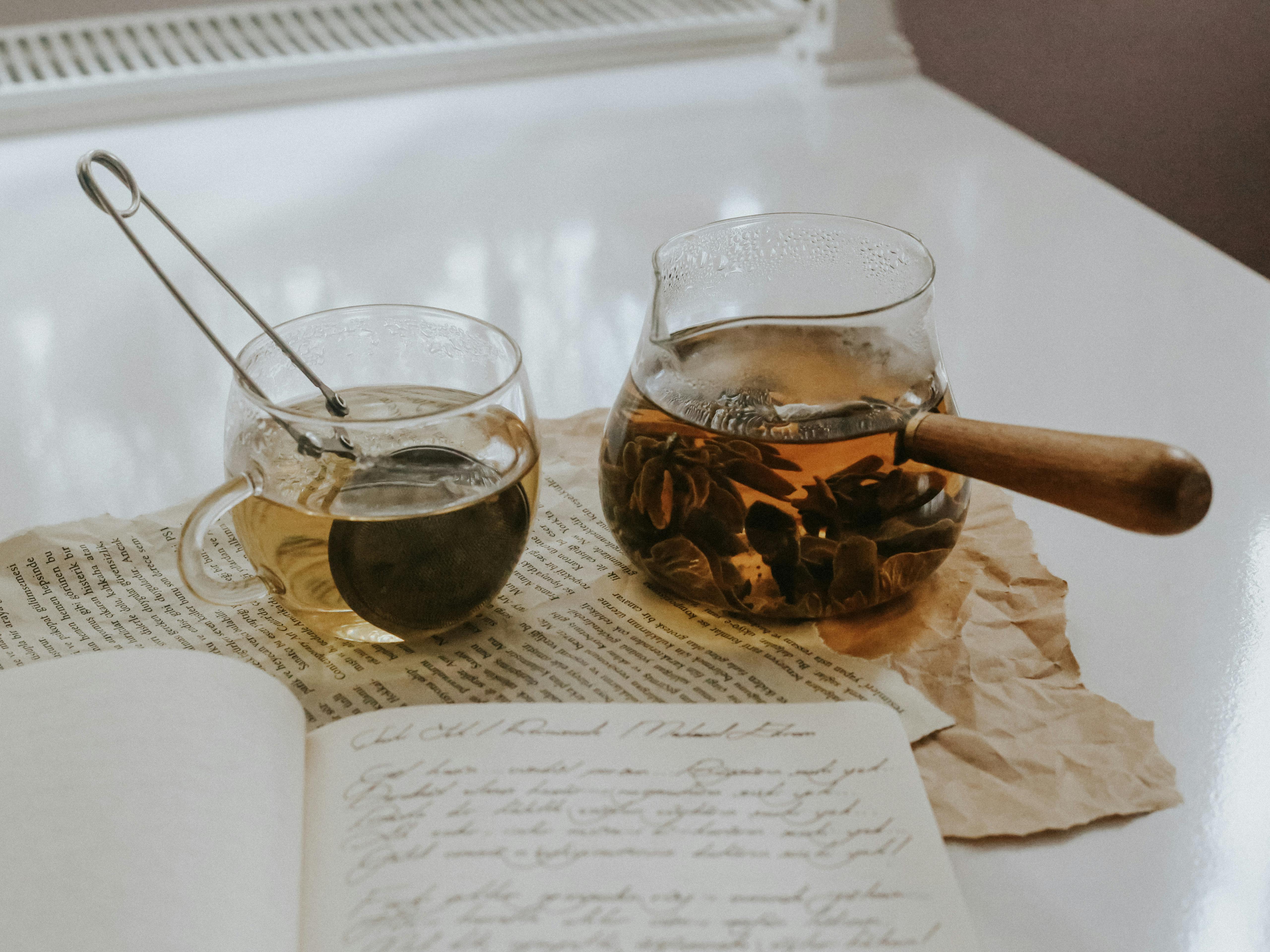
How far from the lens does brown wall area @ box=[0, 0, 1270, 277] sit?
1.35m

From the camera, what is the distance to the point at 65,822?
1.10ft

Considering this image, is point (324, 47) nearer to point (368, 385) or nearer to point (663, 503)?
point (368, 385)

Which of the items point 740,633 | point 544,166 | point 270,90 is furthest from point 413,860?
point 270,90

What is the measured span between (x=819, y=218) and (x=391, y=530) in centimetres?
22

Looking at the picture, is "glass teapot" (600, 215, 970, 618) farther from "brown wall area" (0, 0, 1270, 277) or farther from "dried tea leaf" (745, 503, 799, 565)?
"brown wall area" (0, 0, 1270, 277)

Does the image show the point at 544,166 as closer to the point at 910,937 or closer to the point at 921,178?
the point at 921,178

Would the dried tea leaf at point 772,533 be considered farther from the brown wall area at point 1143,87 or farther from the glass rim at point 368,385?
the brown wall area at point 1143,87

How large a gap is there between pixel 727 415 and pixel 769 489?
0.10ft

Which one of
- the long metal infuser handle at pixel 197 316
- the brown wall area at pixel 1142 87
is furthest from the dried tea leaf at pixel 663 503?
the brown wall area at pixel 1142 87

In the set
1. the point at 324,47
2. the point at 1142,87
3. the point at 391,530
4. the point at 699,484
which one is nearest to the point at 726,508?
the point at 699,484

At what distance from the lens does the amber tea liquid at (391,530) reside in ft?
1.35

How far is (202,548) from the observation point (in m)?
0.44

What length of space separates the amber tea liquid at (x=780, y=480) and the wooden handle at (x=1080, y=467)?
2 cm

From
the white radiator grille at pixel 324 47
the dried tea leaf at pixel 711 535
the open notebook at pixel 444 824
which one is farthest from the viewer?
the white radiator grille at pixel 324 47
